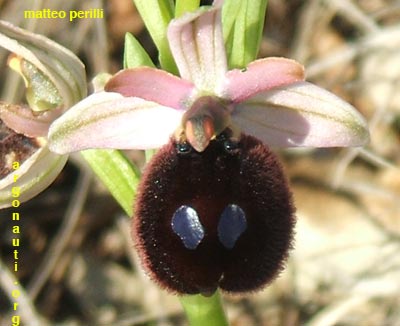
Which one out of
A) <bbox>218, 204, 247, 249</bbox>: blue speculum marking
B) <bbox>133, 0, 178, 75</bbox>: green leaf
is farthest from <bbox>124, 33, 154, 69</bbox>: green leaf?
<bbox>218, 204, 247, 249</bbox>: blue speculum marking

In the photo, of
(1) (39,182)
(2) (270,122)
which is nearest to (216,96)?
(2) (270,122)

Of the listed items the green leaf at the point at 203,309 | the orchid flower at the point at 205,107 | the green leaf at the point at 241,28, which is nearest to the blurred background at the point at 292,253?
the green leaf at the point at 203,309

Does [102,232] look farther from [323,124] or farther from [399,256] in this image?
[323,124]

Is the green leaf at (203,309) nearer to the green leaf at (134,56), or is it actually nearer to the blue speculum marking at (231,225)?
the blue speculum marking at (231,225)

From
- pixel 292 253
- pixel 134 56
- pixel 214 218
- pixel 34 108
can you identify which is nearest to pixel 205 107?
pixel 214 218

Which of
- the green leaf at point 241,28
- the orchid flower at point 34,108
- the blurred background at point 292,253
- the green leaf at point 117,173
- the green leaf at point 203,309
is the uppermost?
the green leaf at point 241,28

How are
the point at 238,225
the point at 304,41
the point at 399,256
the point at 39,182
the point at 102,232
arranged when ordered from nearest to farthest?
1. the point at 238,225
2. the point at 39,182
3. the point at 399,256
4. the point at 102,232
5. the point at 304,41

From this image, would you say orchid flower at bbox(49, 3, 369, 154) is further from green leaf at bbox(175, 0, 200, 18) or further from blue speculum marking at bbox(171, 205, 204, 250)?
green leaf at bbox(175, 0, 200, 18)
